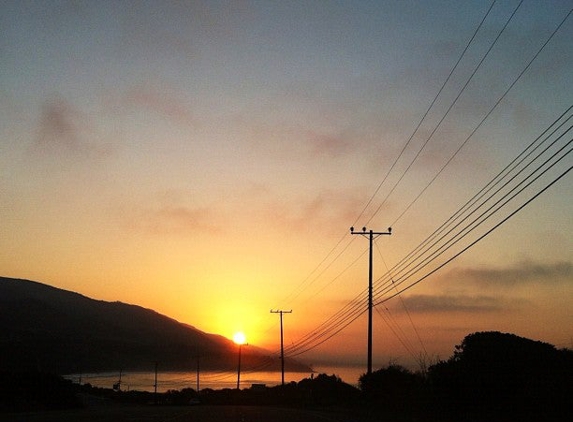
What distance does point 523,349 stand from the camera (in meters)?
36.1

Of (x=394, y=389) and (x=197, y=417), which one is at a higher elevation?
(x=394, y=389)

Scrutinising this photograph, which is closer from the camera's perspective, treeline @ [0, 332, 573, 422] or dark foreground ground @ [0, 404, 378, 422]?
treeline @ [0, 332, 573, 422]

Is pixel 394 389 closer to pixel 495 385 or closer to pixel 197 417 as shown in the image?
pixel 197 417

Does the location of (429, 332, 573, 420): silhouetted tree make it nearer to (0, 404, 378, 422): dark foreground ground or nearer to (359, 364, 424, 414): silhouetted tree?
(359, 364, 424, 414): silhouetted tree

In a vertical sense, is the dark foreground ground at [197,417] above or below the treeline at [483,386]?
below

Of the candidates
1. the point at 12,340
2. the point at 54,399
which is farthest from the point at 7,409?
the point at 12,340

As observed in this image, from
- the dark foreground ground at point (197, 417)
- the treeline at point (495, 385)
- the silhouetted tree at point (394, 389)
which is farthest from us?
the silhouetted tree at point (394, 389)

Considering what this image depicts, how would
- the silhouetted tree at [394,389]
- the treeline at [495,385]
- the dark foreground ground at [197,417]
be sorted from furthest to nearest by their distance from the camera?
1. the silhouetted tree at [394,389]
2. the dark foreground ground at [197,417]
3. the treeline at [495,385]

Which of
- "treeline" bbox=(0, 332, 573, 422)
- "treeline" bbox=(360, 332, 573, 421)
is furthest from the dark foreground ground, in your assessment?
"treeline" bbox=(360, 332, 573, 421)

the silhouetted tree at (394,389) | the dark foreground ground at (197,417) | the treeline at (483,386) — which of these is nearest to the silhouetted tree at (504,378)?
the treeline at (483,386)

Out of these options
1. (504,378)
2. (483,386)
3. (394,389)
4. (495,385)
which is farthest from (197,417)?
(504,378)

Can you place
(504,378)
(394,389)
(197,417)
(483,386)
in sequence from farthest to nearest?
(394,389) < (197,417) < (483,386) < (504,378)

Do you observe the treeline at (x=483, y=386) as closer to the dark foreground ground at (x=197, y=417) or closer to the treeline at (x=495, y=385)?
the treeline at (x=495, y=385)

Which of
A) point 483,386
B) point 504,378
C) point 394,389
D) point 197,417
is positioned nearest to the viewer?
point 504,378
